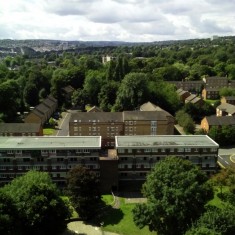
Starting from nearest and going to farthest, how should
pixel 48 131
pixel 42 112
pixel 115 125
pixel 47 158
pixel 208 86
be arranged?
pixel 47 158, pixel 115 125, pixel 48 131, pixel 42 112, pixel 208 86

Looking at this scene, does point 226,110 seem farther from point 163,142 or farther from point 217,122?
point 163,142

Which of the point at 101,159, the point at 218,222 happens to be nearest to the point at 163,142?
the point at 101,159

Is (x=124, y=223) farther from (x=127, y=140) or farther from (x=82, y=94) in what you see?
(x=82, y=94)

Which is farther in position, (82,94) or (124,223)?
(82,94)

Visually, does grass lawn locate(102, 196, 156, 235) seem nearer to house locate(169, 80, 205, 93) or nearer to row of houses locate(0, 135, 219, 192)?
row of houses locate(0, 135, 219, 192)

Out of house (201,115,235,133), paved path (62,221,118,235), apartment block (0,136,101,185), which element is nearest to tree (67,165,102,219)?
paved path (62,221,118,235)

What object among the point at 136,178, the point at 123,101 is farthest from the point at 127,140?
the point at 123,101
